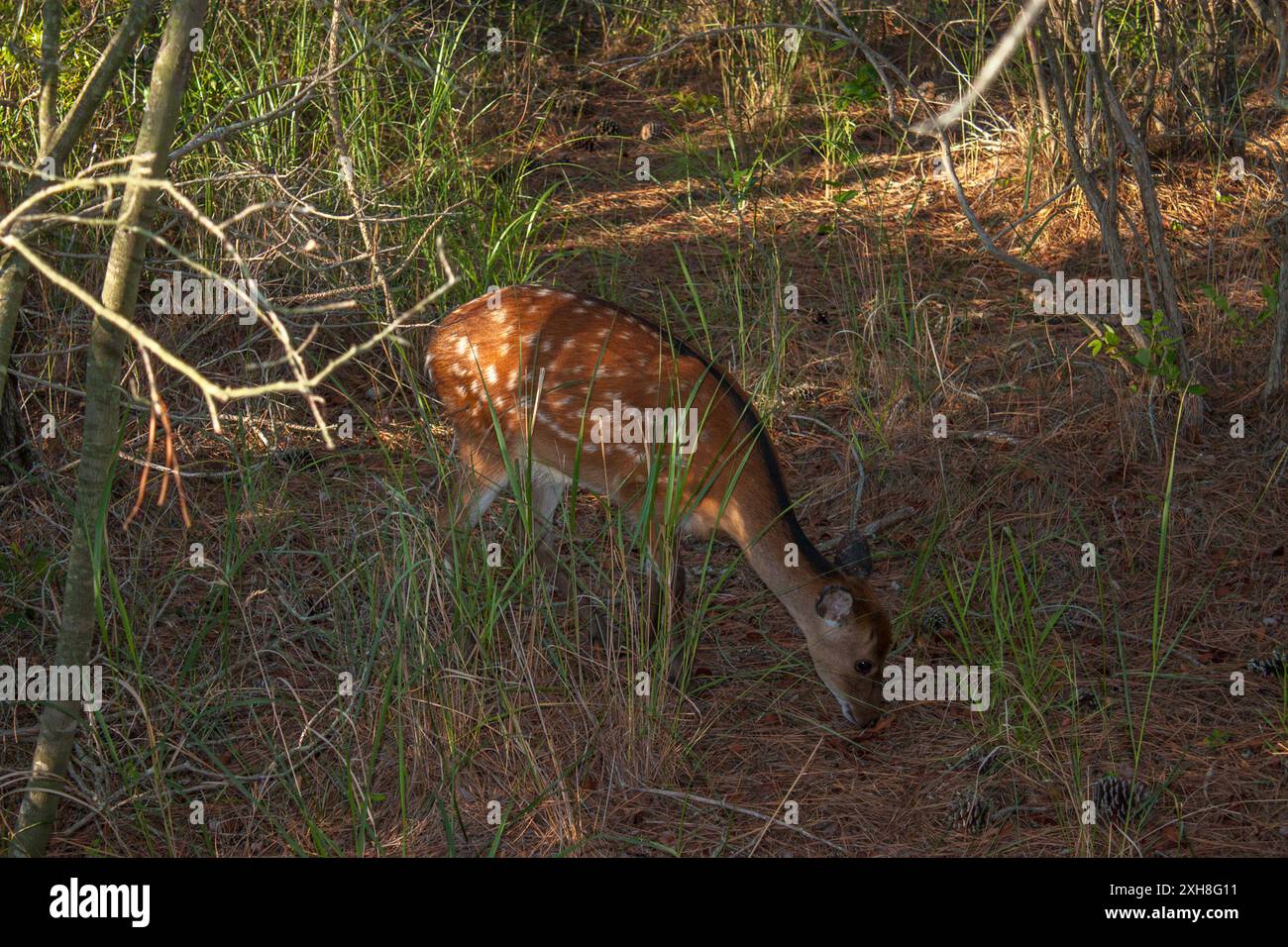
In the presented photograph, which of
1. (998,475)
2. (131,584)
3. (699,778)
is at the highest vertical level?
(998,475)

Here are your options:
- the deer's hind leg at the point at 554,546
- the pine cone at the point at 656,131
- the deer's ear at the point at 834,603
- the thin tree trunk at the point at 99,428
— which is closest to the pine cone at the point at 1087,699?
the deer's ear at the point at 834,603

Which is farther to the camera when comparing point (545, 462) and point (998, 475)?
point (998, 475)

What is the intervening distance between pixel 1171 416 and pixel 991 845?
8.70ft

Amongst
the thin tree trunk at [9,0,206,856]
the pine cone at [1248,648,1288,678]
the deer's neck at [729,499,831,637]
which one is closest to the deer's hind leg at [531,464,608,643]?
the deer's neck at [729,499,831,637]

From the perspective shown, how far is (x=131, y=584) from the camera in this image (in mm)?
4785

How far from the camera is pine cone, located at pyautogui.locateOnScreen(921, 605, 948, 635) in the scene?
500cm

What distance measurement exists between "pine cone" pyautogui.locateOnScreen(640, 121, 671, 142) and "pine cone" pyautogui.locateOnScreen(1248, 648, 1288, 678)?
4876 mm

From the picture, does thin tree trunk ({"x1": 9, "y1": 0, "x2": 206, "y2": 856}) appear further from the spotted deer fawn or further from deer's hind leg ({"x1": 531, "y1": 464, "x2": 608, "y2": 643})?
deer's hind leg ({"x1": 531, "y1": 464, "x2": 608, "y2": 643})

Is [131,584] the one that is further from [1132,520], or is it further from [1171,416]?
[1171,416]

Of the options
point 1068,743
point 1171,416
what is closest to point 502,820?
point 1068,743

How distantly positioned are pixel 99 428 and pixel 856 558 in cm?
242

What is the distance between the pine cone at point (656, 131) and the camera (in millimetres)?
8391

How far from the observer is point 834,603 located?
179 inches
